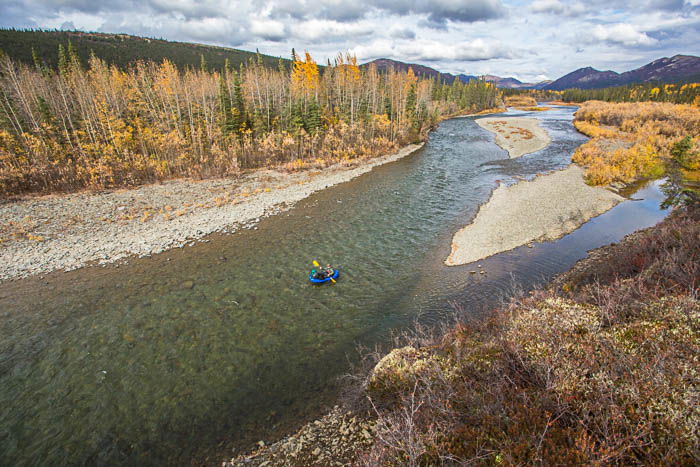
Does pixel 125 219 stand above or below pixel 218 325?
above

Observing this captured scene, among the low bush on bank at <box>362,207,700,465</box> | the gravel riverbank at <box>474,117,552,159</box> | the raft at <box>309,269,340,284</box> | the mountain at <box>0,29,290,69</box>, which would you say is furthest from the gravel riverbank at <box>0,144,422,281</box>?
the mountain at <box>0,29,290,69</box>

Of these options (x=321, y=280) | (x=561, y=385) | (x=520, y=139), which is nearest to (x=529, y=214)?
(x=321, y=280)

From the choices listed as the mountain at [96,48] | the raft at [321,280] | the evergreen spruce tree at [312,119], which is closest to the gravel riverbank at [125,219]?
the raft at [321,280]

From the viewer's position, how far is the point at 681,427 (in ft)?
16.9

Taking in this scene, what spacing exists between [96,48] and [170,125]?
90.9 m

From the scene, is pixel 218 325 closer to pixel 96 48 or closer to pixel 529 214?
pixel 529 214

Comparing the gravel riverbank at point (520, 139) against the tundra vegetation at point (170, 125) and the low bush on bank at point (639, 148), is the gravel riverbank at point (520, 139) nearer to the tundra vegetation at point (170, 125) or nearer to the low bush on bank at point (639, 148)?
the low bush on bank at point (639, 148)

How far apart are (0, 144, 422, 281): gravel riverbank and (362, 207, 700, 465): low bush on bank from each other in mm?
19158

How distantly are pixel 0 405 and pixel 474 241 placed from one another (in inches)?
906

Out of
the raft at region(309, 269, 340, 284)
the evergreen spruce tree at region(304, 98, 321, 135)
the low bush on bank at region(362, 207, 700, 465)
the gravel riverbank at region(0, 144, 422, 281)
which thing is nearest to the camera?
the low bush on bank at region(362, 207, 700, 465)

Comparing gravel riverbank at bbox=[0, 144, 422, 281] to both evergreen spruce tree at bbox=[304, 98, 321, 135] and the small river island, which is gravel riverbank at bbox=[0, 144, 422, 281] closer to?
the small river island

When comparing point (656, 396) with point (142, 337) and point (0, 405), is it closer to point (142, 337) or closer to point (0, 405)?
point (142, 337)

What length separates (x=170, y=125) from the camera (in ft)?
149

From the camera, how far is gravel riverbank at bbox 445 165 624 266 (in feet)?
64.4
